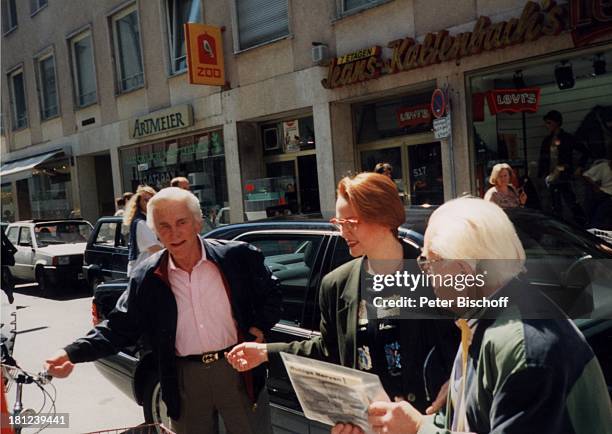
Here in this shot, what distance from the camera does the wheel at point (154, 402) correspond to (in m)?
3.77

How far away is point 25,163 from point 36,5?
19.1 ft

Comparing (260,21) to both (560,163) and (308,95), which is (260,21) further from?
(560,163)

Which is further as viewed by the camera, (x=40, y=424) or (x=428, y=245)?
(x=40, y=424)

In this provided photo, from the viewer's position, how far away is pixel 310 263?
3.25 meters

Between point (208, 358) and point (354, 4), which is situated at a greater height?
point (354, 4)

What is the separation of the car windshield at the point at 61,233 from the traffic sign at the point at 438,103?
25.5ft

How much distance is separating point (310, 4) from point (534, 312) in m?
10.4

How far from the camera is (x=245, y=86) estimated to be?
40.2ft

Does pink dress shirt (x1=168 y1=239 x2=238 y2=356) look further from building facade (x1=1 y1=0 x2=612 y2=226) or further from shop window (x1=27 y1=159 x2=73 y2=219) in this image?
shop window (x1=27 y1=159 x2=73 y2=219)

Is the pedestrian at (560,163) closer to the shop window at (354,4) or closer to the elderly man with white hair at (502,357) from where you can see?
the shop window at (354,4)


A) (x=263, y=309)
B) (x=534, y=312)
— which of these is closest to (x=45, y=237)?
(x=263, y=309)

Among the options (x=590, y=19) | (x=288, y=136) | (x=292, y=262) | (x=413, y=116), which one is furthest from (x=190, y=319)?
(x=288, y=136)

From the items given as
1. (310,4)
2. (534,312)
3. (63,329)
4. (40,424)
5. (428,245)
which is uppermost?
(310,4)

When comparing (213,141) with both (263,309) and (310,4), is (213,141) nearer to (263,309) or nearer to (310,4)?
(310,4)
